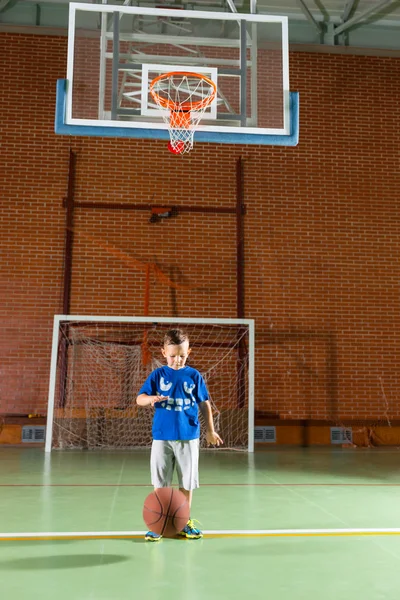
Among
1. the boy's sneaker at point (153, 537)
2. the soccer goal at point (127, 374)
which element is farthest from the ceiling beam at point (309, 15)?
the boy's sneaker at point (153, 537)

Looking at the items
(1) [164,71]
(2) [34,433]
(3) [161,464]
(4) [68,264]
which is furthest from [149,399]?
(4) [68,264]

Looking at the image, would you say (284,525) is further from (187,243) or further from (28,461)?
(187,243)

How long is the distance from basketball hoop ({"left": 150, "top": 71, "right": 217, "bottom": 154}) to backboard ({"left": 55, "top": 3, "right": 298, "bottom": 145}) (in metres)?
0.09

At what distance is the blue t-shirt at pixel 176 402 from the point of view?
407 cm

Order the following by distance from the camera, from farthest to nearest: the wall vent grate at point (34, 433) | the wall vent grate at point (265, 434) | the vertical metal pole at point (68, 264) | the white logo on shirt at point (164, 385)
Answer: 1. the wall vent grate at point (265, 434)
2. the vertical metal pole at point (68, 264)
3. the wall vent grate at point (34, 433)
4. the white logo on shirt at point (164, 385)

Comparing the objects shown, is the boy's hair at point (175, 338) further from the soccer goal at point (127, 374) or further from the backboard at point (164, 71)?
the soccer goal at point (127, 374)

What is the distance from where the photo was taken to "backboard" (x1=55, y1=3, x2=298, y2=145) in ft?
22.6

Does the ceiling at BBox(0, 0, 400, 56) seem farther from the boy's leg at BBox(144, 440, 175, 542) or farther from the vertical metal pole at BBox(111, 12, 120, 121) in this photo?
the boy's leg at BBox(144, 440, 175, 542)

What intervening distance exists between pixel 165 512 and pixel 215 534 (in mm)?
536

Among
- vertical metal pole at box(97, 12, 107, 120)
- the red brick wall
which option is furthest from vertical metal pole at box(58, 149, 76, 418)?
vertical metal pole at box(97, 12, 107, 120)

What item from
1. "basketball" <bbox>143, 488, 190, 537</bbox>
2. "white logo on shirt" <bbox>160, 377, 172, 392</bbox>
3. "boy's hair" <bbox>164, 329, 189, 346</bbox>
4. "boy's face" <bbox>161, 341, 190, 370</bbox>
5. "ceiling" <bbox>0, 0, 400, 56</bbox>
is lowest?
"basketball" <bbox>143, 488, 190, 537</bbox>

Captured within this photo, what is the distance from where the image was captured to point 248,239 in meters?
11.9

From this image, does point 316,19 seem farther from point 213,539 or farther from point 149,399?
point 213,539

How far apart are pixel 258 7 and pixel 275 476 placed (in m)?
9.16
